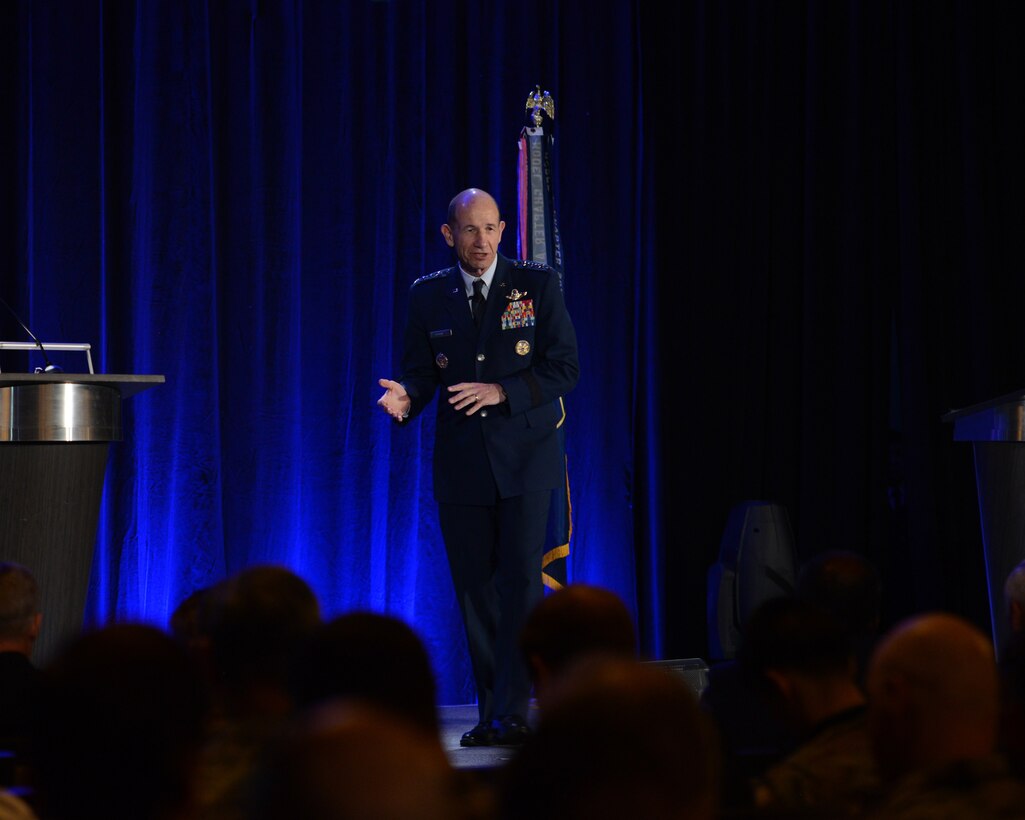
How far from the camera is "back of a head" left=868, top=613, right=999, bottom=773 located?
1.48 meters

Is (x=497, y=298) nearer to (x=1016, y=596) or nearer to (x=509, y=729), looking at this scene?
(x=509, y=729)

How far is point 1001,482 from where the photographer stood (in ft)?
12.2

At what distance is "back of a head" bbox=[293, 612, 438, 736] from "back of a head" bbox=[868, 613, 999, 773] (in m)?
0.54

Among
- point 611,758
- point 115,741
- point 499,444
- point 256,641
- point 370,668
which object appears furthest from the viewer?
point 499,444

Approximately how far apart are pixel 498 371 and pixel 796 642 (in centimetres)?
240

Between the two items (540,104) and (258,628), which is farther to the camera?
(540,104)

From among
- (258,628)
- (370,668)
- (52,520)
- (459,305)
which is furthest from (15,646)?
(459,305)

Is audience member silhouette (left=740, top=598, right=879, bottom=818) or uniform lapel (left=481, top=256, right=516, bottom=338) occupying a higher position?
uniform lapel (left=481, top=256, right=516, bottom=338)

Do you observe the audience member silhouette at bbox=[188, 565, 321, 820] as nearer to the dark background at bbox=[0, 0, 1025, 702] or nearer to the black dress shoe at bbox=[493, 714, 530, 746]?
the black dress shoe at bbox=[493, 714, 530, 746]

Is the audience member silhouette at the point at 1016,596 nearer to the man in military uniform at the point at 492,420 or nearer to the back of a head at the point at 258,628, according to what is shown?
the back of a head at the point at 258,628

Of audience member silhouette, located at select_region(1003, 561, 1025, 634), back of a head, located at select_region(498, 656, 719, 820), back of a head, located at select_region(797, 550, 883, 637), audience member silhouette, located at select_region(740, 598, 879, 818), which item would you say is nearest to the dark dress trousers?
back of a head, located at select_region(797, 550, 883, 637)

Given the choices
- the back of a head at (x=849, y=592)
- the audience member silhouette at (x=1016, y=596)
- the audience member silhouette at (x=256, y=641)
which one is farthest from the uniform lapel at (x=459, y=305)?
the audience member silhouette at (x=256, y=641)

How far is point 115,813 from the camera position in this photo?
1075mm

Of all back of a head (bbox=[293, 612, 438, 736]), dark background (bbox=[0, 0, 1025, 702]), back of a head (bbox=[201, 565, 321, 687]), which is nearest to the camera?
back of a head (bbox=[293, 612, 438, 736])
